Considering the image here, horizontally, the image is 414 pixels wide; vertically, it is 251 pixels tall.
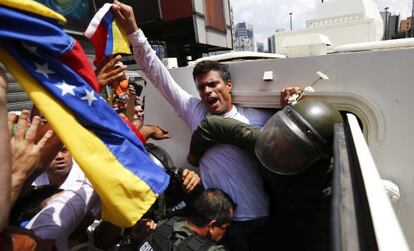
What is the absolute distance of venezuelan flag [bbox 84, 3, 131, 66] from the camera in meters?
1.79

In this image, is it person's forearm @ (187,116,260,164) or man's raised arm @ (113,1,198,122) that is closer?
person's forearm @ (187,116,260,164)

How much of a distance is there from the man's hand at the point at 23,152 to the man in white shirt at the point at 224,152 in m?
1.10

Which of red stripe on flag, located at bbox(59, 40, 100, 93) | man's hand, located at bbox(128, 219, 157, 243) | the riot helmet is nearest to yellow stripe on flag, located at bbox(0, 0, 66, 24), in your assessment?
red stripe on flag, located at bbox(59, 40, 100, 93)

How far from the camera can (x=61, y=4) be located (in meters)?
8.02

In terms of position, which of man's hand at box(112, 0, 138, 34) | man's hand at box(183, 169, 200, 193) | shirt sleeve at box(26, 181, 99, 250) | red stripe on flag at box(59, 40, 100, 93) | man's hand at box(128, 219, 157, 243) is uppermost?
man's hand at box(112, 0, 138, 34)

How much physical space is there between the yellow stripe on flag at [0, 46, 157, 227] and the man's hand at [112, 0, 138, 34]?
98 cm

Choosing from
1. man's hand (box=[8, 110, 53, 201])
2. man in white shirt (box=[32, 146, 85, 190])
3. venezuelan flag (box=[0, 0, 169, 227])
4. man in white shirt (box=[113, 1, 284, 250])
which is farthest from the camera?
man in white shirt (box=[113, 1, 284, 250])

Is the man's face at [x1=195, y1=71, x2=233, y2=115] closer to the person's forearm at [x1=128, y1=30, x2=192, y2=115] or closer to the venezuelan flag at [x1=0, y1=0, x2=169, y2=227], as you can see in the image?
the person's forearm at [x1=128, y1=30, x2=192, y2=115]

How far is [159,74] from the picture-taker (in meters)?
2.28

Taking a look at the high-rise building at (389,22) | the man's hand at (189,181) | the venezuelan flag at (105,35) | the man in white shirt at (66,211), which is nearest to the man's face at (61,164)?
the man in white shirt at (66,211)

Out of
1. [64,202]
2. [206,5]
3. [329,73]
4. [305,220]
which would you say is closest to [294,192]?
[305,220]

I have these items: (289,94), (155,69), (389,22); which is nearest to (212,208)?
(289,94)

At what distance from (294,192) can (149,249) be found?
849mm

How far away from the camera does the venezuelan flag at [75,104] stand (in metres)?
1.05
